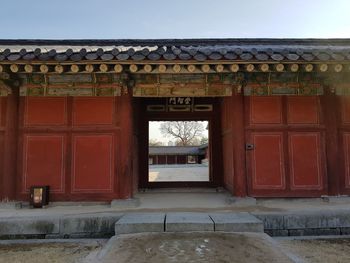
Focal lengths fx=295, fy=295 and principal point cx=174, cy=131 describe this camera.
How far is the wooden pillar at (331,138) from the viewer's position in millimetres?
6312

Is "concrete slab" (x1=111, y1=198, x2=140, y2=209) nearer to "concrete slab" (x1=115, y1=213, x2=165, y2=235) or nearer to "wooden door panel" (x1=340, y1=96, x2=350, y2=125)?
"concrete slab" (x1=115, y1=213, x2=165, y2=235)

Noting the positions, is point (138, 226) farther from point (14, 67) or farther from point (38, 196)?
point (14, 67)

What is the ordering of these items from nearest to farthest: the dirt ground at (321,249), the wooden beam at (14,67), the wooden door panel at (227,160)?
the dirt ground at (321,249), the wooden beam at (14,67), the wooden door panel at (227,160)

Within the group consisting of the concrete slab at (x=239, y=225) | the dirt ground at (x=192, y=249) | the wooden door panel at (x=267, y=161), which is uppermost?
the wooden door panel at (x=267, y=161)

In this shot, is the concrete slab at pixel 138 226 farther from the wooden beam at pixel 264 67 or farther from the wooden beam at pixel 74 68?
the wooden beam at pixel 264 67

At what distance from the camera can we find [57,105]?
640cm

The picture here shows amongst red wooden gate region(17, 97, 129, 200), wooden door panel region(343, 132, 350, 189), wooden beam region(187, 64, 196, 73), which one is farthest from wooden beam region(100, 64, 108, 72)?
wooden door panel region(343, 132, 350, 189)

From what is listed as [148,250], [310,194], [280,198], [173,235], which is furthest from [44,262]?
[310,194]

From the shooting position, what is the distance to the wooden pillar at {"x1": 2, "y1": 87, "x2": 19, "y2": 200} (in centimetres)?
616

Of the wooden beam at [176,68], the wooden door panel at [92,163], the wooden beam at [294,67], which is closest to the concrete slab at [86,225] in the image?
the wooden door panel at [92,163]

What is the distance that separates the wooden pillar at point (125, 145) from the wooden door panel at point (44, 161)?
4.17ft

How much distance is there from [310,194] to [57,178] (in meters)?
5.41

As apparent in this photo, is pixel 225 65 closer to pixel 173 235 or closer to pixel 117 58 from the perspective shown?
pixel 117 58

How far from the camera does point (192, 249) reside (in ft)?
12.0
